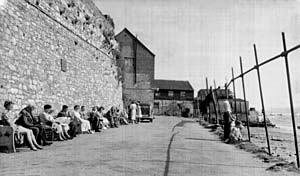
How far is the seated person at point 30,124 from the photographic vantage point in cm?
891

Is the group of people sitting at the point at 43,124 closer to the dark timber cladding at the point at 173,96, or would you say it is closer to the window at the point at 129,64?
the window at the point at 129,64

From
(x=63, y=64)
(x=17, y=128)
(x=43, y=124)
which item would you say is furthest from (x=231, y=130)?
(x=63, y=64)

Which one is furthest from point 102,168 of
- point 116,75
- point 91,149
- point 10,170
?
point 116,75

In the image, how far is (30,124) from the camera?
903 cm

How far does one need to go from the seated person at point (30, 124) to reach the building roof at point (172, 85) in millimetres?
59270

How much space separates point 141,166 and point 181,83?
6531cm

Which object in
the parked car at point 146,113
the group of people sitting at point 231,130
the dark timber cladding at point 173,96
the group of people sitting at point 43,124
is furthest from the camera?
the dark timber cladding at point 173,96

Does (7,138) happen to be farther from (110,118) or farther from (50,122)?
(110,118)

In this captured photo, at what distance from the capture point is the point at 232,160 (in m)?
7.91

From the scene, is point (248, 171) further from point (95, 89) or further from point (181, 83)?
point (181, 83)

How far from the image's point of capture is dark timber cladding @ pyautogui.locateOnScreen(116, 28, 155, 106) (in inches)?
1802

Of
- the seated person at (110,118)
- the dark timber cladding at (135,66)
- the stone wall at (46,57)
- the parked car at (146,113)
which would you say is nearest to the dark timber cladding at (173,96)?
the dark timber cladding at (135,66)

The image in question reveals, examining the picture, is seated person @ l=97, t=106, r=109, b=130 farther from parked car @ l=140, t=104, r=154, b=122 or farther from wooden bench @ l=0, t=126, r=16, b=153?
parked car @ l=140, t=104, r=154, b=122

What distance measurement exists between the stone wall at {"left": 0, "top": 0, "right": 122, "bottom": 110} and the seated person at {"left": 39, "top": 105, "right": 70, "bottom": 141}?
97 cm
